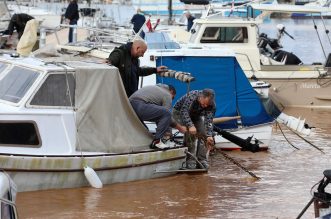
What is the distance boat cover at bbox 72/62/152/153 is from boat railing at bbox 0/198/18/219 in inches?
253

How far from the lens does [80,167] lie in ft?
45.4

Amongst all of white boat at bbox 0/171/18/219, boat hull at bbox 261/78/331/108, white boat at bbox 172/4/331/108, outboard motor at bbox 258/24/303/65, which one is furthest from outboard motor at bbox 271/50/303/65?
white boat at bbox 0/171/18/219

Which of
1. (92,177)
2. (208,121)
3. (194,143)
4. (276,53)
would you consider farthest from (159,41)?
(276,53)

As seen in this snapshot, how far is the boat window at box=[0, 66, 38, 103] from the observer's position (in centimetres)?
1394

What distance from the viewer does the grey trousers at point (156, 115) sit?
15.0m

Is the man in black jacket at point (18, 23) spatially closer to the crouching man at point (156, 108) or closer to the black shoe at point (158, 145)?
the crouching man at point (156, 108)

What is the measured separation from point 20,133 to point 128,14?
42.2 meters

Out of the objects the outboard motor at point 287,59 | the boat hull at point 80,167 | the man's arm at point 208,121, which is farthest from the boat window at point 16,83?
the outboard motor at point 287,59

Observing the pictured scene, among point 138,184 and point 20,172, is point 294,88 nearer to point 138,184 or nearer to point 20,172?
point 138,184

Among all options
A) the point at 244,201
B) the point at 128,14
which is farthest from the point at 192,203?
the point at 128,14

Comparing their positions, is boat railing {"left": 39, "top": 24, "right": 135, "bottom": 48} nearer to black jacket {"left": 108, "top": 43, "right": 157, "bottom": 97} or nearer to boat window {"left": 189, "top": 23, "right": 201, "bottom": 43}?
boat window {"left": 189, "top": 23, "right": 201, "bottom": 43}

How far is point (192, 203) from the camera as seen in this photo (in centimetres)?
1398

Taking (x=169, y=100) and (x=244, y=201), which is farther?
(x=169, y=100)

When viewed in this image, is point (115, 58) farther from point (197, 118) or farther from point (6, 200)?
point (6, 200)
